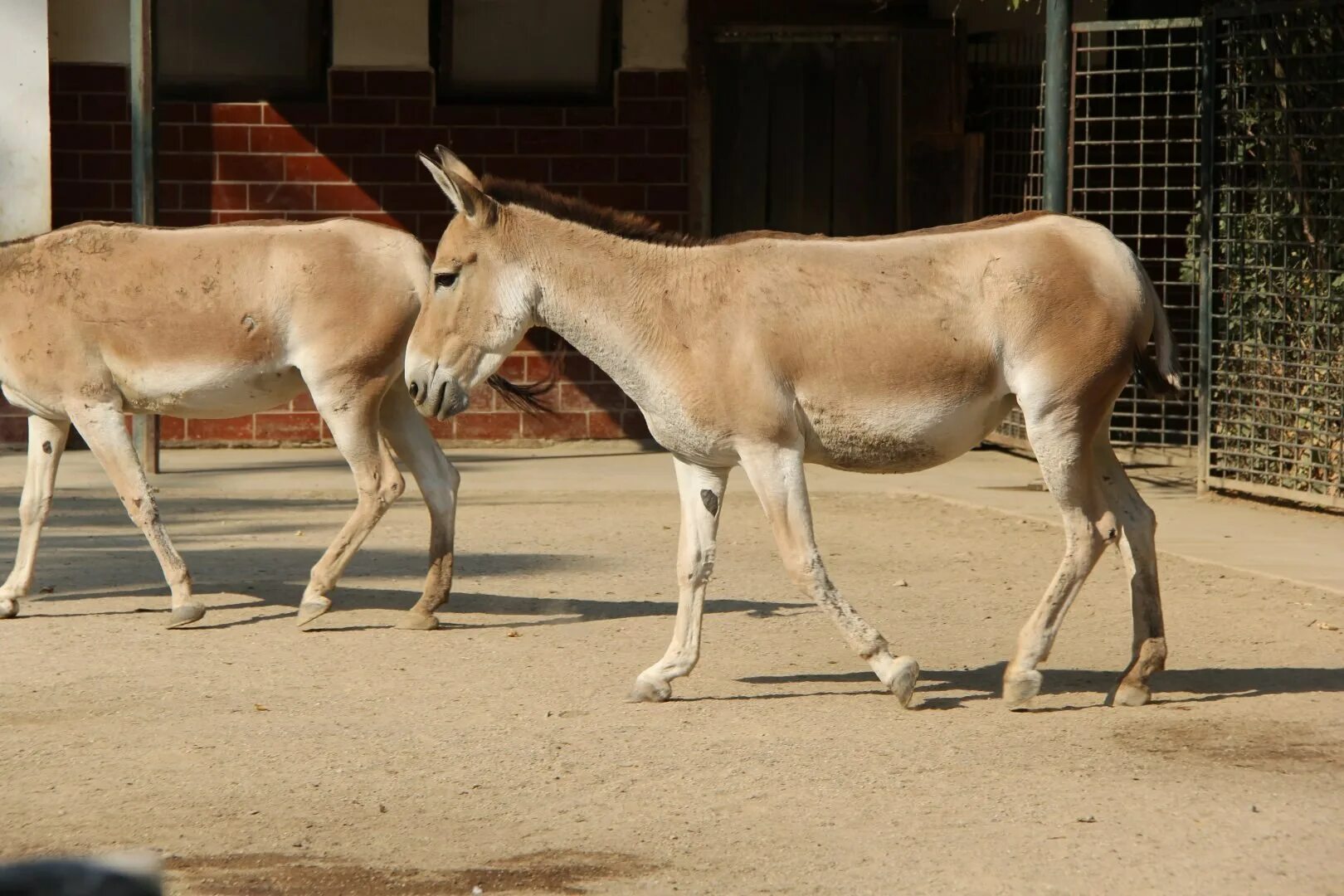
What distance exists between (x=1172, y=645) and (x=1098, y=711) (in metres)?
1.22

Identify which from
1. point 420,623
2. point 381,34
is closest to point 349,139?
point 381,34

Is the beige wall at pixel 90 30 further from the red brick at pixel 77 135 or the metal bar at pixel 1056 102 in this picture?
the metal bar at pixel 1056 102

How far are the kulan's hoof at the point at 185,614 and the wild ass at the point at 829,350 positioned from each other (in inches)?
69.4

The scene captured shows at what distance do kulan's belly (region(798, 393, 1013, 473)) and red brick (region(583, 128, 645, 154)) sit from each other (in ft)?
24.9

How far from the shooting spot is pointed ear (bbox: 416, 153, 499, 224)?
6215 millimetres

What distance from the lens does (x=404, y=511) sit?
35.2 feet

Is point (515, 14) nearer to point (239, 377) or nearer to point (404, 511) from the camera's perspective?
point (404, 511)

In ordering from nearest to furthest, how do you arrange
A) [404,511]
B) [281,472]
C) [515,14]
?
[404,511]
[281,472]
[515,14]

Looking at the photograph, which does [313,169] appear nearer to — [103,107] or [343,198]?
[343,198]

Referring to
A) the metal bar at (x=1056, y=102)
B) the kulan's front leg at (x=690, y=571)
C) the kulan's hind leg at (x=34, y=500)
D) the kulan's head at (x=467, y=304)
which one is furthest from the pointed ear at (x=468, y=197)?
the metal bar at (x=1056, y=102)

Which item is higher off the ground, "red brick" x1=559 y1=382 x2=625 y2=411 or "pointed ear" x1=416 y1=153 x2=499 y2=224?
"pointed ear" x1=416 y1=153 x2=499 y2=224

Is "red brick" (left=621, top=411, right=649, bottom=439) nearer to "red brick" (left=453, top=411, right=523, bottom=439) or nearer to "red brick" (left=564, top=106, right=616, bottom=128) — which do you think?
"red brick" (left=453, top=411, right=523, bottom=439)

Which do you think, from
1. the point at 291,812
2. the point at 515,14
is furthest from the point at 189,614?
the point at 515,14

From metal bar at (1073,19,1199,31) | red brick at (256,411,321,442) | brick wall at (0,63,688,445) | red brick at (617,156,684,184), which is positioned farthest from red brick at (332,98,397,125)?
metal bar at (1073,19,1199,31)
